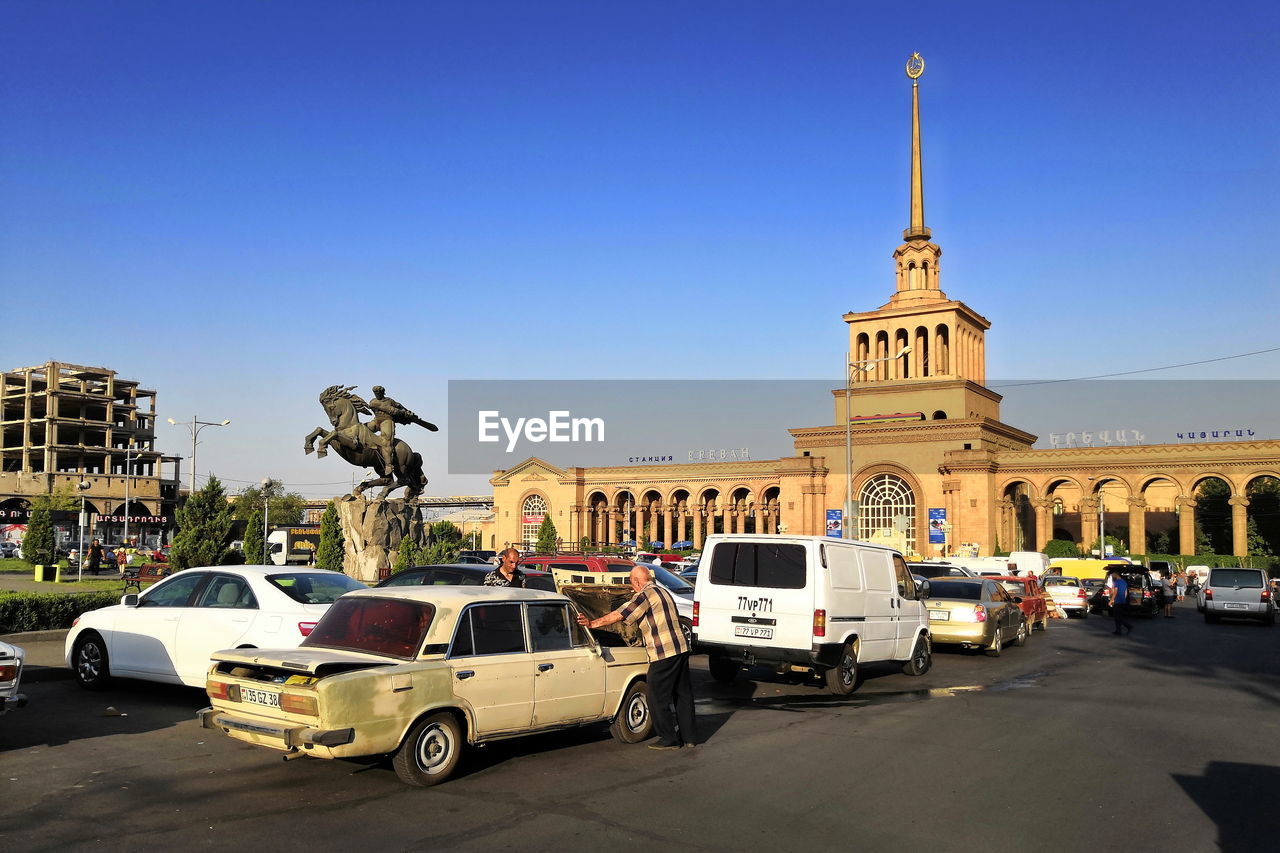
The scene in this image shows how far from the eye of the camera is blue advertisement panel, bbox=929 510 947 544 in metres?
65.9

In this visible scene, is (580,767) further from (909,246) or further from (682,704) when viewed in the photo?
(909,246)

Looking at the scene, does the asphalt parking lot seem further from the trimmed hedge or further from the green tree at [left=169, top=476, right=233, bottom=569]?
the green tree at [left=169, top=476, right=233, bottom=569]

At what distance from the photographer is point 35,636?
15.4 m

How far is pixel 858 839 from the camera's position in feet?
21.6

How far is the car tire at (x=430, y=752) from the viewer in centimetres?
745

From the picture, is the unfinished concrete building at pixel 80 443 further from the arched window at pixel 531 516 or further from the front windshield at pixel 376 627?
the front windshield at pixel 376 627

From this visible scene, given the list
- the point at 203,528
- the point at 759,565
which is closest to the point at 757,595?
the point at 759,565

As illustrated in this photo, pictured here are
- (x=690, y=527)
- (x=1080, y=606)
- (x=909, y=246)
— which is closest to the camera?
(x=1080, y=606)

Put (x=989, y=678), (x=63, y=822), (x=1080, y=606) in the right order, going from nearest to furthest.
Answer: (x=63, y=822) → (x=989, y=678) → (x=1080, y=606)

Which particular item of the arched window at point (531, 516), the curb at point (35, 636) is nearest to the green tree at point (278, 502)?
the arched window at point (531, 516)

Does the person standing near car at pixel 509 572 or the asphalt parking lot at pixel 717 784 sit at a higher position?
the person standing near car at pixel 509 572

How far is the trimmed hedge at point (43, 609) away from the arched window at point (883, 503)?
5675 centimetres

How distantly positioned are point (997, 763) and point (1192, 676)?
9179 mm

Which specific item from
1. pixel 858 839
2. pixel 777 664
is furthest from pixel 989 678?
pixel 858 839
